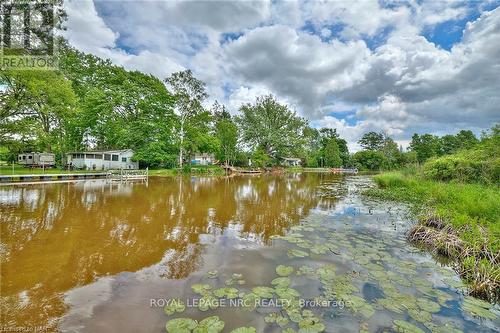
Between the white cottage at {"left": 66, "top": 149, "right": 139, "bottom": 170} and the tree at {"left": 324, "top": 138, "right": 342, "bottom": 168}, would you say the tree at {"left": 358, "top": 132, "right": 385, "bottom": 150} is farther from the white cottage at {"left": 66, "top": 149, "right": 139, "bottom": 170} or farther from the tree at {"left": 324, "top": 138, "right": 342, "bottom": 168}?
the white cottage at {"left": 66, "top": 149, "right": 139, "bottom": 170}

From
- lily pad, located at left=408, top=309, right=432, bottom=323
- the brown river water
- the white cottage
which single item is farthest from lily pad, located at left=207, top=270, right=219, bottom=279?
the white cottage

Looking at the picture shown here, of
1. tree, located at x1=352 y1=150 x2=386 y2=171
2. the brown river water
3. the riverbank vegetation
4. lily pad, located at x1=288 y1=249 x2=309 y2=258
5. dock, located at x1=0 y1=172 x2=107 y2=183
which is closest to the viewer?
the brown river water

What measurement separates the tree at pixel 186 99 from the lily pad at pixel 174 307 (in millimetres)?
31755

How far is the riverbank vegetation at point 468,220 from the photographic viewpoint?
4.78m

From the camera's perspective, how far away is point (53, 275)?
4.44m

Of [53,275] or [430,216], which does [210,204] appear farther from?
[430,216]

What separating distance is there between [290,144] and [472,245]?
45074 mm

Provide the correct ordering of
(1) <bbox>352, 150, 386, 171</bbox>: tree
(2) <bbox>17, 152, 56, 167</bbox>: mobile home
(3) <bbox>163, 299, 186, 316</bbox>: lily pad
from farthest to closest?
(1) <bbox>352, 150, 386, 171</bbox>: tree < (2) <bbox>17, 152, 56, 167</bbox>: mobile home < (3) <bbox>163, 299, 186, 316</bbox>: lily pad

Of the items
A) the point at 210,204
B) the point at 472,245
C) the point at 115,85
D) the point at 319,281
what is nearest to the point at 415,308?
the point at 319,281

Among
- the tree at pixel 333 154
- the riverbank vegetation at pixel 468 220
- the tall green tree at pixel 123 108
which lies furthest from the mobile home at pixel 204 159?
the riverbank vegetation at pixel 468 220

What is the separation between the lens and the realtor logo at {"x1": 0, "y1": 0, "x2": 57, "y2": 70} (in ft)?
48.8

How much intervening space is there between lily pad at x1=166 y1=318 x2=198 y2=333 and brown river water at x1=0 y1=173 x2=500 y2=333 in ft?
0.17

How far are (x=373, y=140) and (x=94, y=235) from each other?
3297 inches

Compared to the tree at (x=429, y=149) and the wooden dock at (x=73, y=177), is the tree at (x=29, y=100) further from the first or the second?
the tree at (x=429, y=149)
